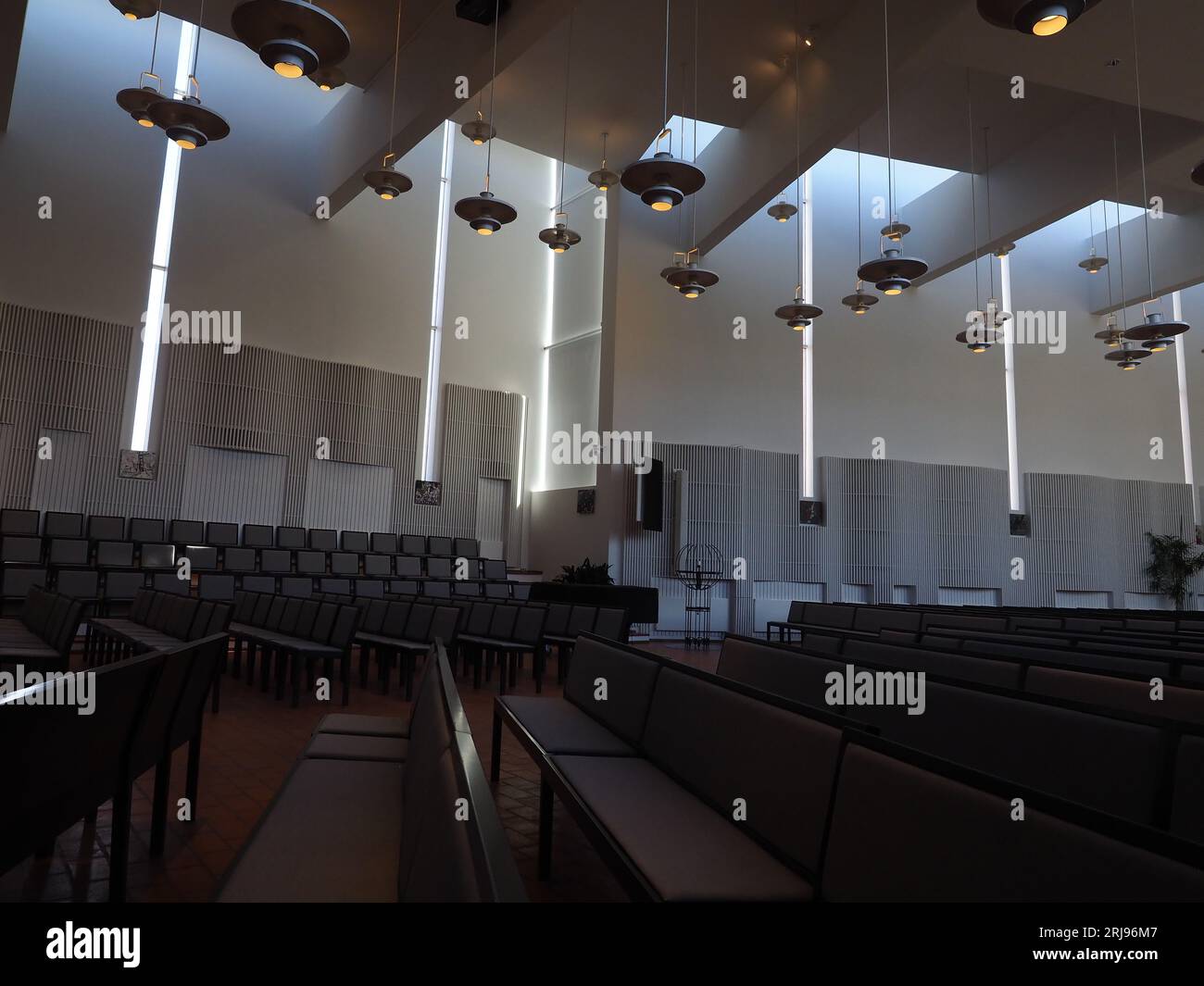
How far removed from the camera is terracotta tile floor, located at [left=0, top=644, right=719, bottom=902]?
2471 mm

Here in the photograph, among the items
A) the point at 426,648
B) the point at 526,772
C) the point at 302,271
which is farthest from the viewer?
the point at 302,271

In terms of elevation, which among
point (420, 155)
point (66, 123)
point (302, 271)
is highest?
point (420, 155)

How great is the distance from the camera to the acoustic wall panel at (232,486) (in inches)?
451

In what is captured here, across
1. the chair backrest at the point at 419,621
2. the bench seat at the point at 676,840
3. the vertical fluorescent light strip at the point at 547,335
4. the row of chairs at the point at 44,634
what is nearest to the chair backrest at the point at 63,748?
the bench seat at the point at 676,840

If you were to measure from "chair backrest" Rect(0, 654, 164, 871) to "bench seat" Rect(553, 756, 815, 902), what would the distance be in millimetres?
1330

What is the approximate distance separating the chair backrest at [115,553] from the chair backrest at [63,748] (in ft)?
27.5

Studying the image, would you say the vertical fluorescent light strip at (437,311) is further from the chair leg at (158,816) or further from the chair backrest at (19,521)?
the chair leg at (158,816)

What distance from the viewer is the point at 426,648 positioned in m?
6.04

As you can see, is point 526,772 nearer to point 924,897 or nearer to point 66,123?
point 924,897

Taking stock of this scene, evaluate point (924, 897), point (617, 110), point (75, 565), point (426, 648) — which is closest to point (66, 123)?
point (75, 565)

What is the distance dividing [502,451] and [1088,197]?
988 centimetres

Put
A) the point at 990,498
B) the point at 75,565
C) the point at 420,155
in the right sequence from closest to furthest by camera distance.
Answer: the point at 75,565
the point at 420,155
the point at 990,498

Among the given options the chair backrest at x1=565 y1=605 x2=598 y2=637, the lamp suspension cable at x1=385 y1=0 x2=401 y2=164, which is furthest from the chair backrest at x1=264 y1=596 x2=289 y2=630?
the lamp suspension cable at x1=385 y1=0 x2=401 y2=164

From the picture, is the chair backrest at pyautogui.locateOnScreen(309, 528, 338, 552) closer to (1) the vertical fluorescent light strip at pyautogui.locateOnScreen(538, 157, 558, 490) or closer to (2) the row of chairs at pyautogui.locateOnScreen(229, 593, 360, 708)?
(1) the vertical fluorescent light strip at pyautogui.locateOnScreen(538, 157, 558, 490)
